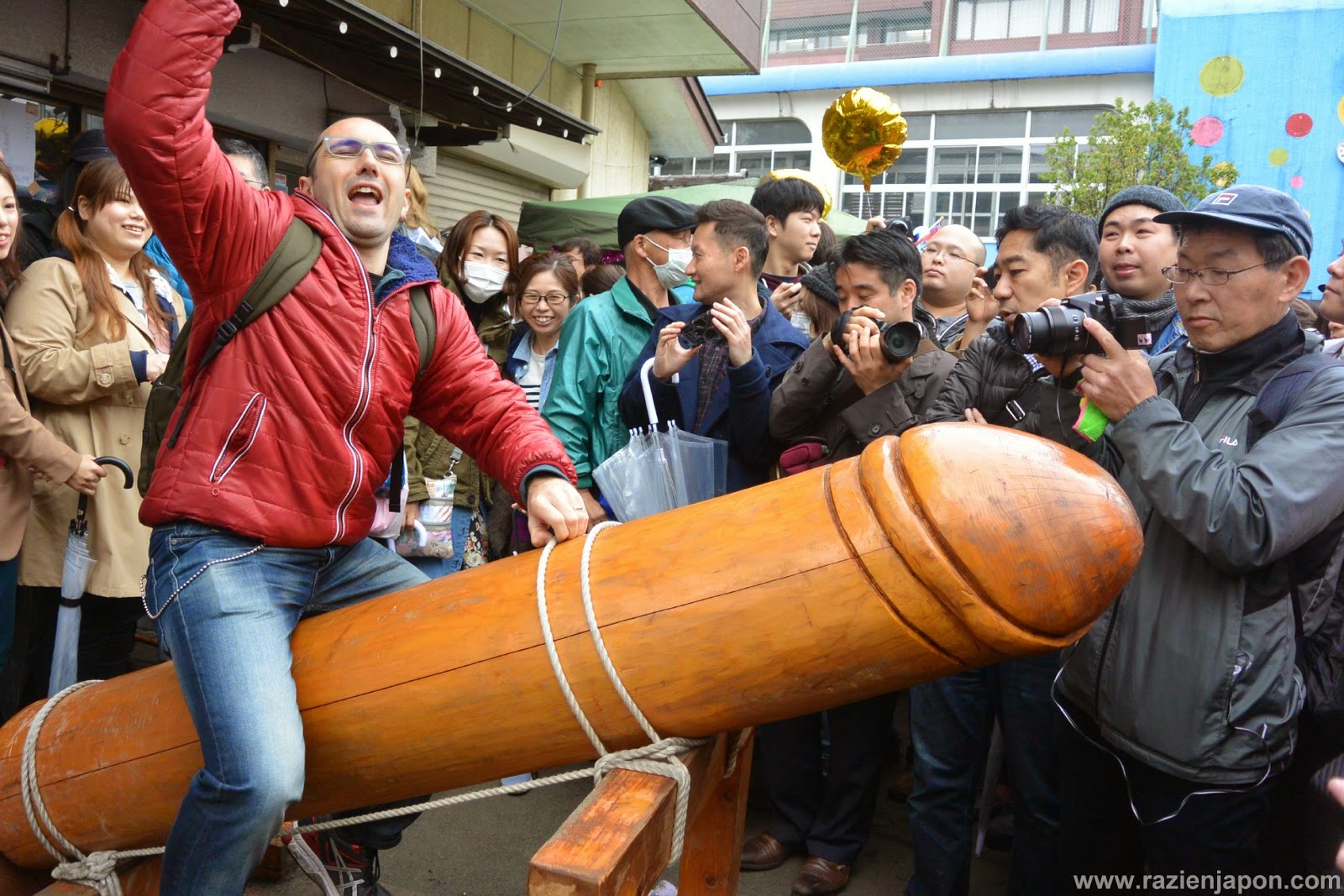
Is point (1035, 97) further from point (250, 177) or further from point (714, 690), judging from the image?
point (714, 690)

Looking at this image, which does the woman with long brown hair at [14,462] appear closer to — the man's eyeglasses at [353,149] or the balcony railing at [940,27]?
the man's eyeglasses at [353,149]

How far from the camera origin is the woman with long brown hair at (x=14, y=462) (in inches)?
118

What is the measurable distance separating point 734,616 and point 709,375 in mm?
1907

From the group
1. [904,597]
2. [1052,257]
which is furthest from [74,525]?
[1052,257]

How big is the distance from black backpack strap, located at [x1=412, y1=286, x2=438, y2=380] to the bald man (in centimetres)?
244

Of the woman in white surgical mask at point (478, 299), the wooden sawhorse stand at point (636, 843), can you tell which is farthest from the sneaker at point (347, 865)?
the woman in white surgical mask at point (478, 299)

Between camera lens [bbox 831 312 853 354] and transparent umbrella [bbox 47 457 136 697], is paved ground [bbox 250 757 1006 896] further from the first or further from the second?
camera lens [bbox 831 312 853 354]

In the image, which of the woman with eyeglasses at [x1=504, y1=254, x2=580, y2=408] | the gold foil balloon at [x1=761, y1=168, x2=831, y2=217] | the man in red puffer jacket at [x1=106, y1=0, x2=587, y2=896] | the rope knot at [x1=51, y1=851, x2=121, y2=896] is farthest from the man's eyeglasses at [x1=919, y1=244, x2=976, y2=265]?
the rope knot at [x1=51, y1=851, x2=121, y2=896]

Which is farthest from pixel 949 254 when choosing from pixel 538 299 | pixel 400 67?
pixel 400 67

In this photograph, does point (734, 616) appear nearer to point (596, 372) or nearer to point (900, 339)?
point (900, 339)

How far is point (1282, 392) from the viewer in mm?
2006

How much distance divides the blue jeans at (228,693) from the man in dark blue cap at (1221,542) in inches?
65.8

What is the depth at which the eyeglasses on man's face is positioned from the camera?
432 centimetres

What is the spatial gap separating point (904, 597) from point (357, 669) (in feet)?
3.32
